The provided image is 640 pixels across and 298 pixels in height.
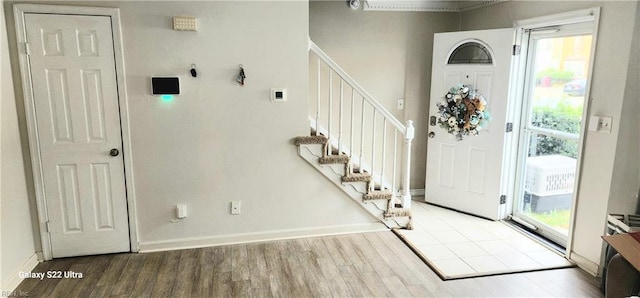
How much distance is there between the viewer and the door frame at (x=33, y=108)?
293 cm

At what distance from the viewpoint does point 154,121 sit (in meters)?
3.29

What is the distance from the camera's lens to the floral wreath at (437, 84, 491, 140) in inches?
158

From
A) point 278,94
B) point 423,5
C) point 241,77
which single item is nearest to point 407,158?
point 278,94

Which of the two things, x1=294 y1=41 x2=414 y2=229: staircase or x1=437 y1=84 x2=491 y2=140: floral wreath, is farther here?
x1=437 y1=84 x2=491 y2=140: floral wreath

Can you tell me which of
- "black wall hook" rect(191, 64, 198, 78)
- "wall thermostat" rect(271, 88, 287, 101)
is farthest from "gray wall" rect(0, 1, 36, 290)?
"wall thermostat" rect(271, 88, 287, 101)

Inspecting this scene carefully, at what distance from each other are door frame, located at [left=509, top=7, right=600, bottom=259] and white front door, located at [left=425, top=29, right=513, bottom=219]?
0.34 ft

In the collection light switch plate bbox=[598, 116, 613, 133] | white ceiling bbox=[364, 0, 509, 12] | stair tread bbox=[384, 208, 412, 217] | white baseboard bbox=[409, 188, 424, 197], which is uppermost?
white ceiling bbox=[364, 0, 509, 12]

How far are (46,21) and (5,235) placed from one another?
157 cm

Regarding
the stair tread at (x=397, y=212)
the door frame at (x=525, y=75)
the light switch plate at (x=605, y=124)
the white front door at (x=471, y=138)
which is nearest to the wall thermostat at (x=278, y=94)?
the stair tread at (x=397, y=212)

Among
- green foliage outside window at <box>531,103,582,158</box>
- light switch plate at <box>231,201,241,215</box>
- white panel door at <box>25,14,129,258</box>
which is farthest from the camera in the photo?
light switch plate at <box>231,201,241,215</box>

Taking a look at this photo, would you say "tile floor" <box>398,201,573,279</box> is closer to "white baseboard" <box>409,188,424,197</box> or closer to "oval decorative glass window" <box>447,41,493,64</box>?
"white baseboard" <box>409,188,424,197</box>

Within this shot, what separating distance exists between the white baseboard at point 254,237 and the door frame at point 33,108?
209mm

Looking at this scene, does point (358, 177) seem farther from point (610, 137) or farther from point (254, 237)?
point (610, 137)

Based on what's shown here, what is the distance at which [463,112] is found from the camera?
13.5 feet
